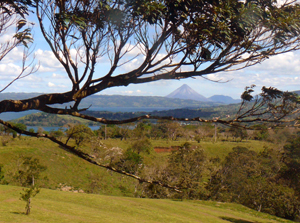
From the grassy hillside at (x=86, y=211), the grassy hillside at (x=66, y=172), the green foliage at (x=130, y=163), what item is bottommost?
the grassy hillside at (x=66, y=172)

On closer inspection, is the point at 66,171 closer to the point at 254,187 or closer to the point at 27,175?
the point at 27,175

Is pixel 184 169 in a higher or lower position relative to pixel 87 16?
lower

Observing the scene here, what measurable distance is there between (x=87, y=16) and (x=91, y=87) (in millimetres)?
1233

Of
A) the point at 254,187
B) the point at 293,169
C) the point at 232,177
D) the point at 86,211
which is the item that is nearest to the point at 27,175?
the point at 86,211

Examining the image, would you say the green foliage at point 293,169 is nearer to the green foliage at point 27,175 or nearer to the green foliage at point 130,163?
the green foliage at point 130,163

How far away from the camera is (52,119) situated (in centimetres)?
17712

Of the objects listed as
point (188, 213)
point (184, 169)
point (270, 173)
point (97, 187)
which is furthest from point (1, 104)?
point (270, 173)

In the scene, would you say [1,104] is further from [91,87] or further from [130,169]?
[130,169]

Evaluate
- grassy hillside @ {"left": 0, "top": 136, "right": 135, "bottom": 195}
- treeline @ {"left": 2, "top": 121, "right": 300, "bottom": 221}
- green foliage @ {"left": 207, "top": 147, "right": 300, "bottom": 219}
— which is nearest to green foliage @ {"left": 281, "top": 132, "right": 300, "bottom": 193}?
treeline @ {"left": 2, "top": 121, "right": 300, "bottom": 221}

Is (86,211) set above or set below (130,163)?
above

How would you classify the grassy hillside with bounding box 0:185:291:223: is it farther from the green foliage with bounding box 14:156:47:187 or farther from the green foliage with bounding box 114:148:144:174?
the green foliage with bounding box 114:148:144:174

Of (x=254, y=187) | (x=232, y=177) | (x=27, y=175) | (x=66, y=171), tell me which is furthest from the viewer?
(x=66, y=171)

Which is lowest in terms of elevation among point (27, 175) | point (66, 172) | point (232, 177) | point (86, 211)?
point (66, 172)

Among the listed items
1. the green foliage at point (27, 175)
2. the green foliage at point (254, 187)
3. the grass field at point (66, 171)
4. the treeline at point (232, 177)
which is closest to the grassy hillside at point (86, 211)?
the treeline at point (232, 177)
